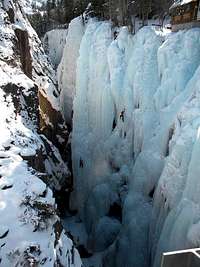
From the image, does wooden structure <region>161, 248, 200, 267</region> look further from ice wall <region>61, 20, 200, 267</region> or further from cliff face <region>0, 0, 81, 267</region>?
ice wall <region>61, 20, 200, 267</region>

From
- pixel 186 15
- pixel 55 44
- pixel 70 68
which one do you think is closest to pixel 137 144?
pixel 186 15

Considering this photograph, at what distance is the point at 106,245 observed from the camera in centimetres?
1856

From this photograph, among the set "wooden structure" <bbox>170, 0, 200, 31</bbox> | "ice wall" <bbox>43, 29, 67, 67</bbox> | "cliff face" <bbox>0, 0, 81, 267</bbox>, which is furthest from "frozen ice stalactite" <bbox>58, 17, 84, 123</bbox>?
"wooden structure" <bbox>170, 0, 200, 31</bbox>

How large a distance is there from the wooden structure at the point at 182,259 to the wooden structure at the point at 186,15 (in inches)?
611

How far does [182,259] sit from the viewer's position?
3373 mm

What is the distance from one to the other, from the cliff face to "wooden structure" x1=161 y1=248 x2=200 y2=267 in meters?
5.62

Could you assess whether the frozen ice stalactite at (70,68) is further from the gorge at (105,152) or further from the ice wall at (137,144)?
the ice wall at (137,144)

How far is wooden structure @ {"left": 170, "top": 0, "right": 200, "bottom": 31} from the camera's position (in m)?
17.6

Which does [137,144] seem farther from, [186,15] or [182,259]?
[182,259]

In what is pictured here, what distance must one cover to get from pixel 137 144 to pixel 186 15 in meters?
6.79

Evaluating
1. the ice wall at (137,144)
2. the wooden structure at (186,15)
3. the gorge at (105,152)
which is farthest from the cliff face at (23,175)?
the wooden structure at (186,15)

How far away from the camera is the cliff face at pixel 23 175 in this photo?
8688 millimetres

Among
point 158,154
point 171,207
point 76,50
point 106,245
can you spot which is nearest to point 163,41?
point 158,154

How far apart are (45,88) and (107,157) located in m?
7.54
